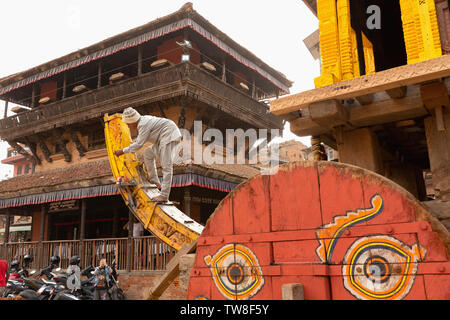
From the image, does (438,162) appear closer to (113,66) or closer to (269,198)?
(269,198)

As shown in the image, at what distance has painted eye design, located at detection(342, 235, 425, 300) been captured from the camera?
1995 mm

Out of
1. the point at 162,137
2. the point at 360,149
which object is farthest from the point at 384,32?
the point at 162,137

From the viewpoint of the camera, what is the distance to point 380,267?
81.0 inches

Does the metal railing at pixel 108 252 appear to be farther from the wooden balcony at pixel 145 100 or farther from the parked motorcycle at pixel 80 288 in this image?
the wooden balcony at pixel 145 100

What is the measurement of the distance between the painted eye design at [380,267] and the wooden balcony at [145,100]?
11.5m

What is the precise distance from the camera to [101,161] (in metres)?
15.5

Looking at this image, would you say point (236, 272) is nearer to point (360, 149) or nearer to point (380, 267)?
point (380, 267)

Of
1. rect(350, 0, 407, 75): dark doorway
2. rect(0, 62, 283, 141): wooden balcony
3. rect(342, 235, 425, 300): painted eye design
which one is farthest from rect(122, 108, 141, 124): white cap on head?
rect(0, 62, 283, 141): wooden balcony

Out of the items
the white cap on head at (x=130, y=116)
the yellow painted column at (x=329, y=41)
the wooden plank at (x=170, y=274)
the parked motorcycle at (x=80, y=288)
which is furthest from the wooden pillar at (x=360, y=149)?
the parked motorcycle at (x=80, y=288)

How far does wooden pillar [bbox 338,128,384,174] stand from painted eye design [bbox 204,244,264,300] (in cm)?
231

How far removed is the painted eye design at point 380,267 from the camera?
1995mm

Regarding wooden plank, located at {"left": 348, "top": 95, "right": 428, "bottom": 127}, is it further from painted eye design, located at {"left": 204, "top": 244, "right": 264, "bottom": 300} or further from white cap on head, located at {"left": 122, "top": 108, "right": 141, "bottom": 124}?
white cap on head, located at {"left": 122, "top": 108, "right": 141, "bottom": 124}

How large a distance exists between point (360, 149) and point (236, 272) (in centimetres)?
259

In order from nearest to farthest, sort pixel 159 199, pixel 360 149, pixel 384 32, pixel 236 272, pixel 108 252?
pixel 236 272 → pixel 360 149 → pixel 159 199 → pixel 384 32 → pixel 108 252
